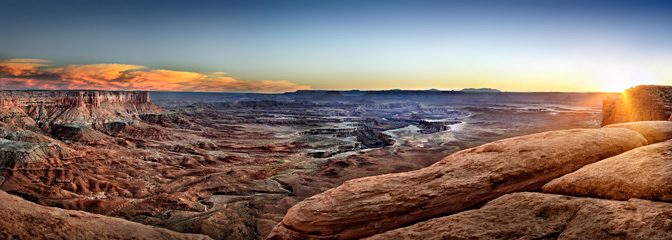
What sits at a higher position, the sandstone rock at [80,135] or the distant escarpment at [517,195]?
the distant escarpment at [517,195]

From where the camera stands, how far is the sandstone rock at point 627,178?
6.84m

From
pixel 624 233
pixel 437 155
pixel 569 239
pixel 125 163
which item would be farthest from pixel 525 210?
pixel 125 163

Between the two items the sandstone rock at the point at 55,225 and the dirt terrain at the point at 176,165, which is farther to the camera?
the dirt terrain at the point at 176,165

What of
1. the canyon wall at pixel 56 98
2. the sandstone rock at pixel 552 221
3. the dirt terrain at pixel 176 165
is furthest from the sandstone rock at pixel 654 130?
the canyon wall at pixel 56 98

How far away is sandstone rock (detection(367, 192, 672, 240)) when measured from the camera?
19.0ft

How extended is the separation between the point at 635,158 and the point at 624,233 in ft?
12.5

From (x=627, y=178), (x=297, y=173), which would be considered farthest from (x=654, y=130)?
(x=297, y=173)

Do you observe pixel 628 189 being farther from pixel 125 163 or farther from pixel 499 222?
pixel 125 163

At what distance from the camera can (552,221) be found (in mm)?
6977

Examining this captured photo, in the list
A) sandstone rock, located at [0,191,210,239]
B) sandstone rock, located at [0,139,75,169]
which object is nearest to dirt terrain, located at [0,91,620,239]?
sandstone rock, located at [0,139,75,169]

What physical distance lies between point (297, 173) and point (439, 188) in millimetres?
41084

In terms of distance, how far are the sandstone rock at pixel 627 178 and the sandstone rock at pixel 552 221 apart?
0.54 meters

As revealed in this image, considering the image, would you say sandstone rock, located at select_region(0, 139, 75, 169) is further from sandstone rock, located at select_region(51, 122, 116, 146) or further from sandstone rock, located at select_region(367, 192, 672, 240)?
sandstone rock, located at select_region(367, 192, 672, 240)

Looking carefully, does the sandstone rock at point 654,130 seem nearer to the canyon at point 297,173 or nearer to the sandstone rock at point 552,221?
the canyon at point 297,173
